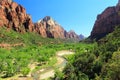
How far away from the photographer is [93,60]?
275 ft

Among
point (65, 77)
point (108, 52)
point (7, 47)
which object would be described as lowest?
point (65, 77)

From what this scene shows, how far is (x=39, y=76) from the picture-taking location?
99312mm

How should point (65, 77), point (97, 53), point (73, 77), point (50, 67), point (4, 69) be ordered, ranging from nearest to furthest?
point (73, 77) < point (65, 77) < point (97, 53) < point (4, 69) < point (50, 67)

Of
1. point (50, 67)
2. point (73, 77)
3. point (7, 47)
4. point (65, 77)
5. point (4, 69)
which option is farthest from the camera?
point (7, 47)

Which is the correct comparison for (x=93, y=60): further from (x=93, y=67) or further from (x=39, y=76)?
(x=39, y=76)

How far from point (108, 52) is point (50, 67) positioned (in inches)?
1592

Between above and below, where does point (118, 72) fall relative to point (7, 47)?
below

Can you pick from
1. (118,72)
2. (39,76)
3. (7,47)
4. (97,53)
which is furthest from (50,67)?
(7,47)

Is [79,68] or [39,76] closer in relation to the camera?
[79,68]

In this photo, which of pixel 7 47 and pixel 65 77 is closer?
pixel 65 77

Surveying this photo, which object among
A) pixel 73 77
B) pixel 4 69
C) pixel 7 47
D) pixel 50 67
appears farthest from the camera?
pixel 7 47

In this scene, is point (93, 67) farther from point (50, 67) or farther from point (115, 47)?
point (50, 67)

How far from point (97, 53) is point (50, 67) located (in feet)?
100

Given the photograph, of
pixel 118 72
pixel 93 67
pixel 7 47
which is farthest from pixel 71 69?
pixel 7 47
